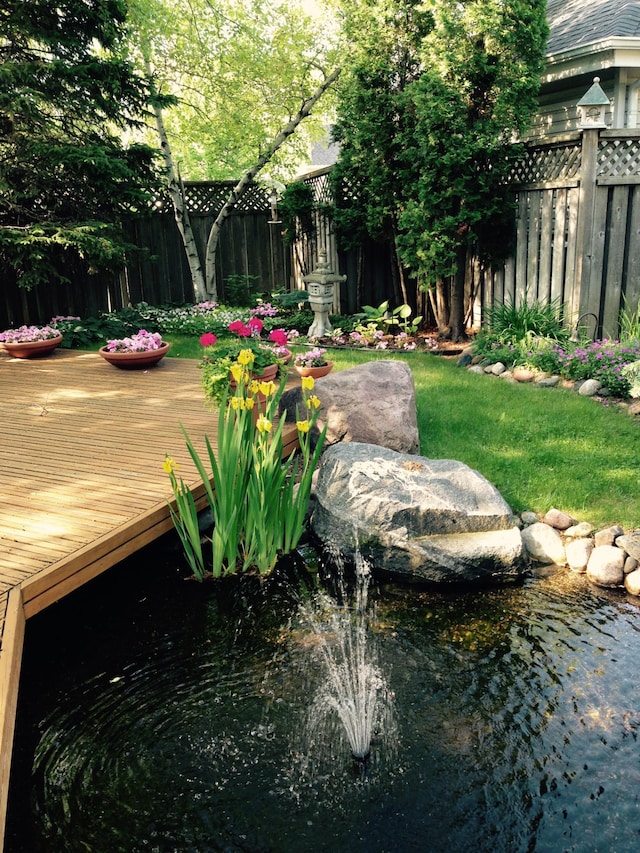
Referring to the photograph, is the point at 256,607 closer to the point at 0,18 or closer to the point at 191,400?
the point at 191,400

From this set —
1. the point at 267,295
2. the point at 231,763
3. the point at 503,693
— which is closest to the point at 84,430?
the point at 231,763

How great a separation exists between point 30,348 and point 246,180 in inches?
168

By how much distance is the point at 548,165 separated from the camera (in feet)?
22.5

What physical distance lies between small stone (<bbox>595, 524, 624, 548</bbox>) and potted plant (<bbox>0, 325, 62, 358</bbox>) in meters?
5.48

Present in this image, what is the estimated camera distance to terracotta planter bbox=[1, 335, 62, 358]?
7113mm

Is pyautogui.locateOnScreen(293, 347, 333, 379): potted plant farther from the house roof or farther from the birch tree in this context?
the house roof

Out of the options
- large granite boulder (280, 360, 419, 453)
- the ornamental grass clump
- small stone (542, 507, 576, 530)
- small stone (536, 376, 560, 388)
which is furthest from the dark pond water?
small stone (536, 376, 560, 388)

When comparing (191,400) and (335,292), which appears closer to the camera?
(191,400)

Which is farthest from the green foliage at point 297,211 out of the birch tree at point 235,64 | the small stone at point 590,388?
the small stone at point 590,388

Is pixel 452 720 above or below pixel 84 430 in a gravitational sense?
below

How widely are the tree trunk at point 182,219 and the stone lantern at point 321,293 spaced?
2404 mm

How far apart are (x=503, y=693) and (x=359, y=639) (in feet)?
2.24

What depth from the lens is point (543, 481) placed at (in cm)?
439

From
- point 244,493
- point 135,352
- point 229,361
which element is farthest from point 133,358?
point 244,493
